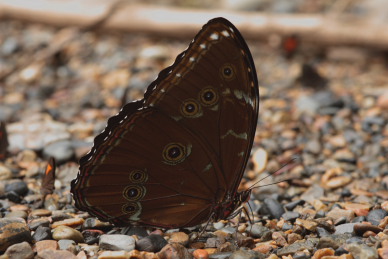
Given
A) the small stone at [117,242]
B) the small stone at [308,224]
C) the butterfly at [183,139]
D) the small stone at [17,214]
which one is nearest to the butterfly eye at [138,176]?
the butterfly at [183,139]

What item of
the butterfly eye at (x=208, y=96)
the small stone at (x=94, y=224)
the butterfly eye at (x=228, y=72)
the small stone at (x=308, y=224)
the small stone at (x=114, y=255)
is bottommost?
the small stone at (x=114, y=255)

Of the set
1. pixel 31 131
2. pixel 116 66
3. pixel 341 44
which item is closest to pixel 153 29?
pixel 116 66

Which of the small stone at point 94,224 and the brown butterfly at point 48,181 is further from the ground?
the brown butterfly at point 48,181

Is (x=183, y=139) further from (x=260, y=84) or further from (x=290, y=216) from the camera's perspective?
(x=260, y=84)

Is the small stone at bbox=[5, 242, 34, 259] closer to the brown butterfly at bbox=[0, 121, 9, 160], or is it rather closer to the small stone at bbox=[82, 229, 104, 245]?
the small stone at bbox=[82, 229, 104, 245]

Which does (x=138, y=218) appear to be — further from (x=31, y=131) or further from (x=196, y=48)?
(x=31, y=131)

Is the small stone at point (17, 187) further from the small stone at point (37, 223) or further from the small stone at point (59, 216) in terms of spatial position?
the small stone at point (37, 223)

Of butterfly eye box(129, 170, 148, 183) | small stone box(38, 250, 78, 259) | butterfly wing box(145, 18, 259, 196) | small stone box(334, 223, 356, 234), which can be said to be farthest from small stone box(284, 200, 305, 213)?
small stone box(38, 250, 78, 259)

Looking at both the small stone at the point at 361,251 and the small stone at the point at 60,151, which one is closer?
the small stone at the point at 361,251
